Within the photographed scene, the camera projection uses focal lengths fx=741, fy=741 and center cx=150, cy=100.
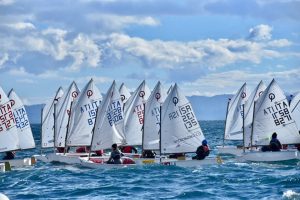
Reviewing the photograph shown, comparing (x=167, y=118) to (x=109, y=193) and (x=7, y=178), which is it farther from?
(x=109, y=193)

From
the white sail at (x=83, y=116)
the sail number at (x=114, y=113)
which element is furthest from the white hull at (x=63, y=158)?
the sail number at (x=114, y=113)

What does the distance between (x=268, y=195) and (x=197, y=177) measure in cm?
872

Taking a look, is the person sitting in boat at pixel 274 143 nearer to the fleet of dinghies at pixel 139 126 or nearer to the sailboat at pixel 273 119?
the fleet of dinghies at pixel 139 126

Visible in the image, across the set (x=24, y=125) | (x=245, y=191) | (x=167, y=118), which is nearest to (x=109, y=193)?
(x=245, y=191)

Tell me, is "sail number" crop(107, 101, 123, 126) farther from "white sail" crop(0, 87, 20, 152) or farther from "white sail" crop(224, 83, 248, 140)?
"white sail" crop(224, 83, 248, 140)

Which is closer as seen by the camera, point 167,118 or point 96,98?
point 167,118

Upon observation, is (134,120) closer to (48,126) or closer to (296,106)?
(48,126)

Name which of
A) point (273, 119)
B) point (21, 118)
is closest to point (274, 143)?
point (273, 119)

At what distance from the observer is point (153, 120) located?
50.9m

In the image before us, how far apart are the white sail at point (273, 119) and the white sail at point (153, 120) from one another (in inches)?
292

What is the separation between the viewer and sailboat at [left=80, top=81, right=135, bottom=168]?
5172cm

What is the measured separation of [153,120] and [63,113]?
14.0 metres

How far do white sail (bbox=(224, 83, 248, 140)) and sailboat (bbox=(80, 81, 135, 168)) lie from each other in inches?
836

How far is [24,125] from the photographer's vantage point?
2322 inches
